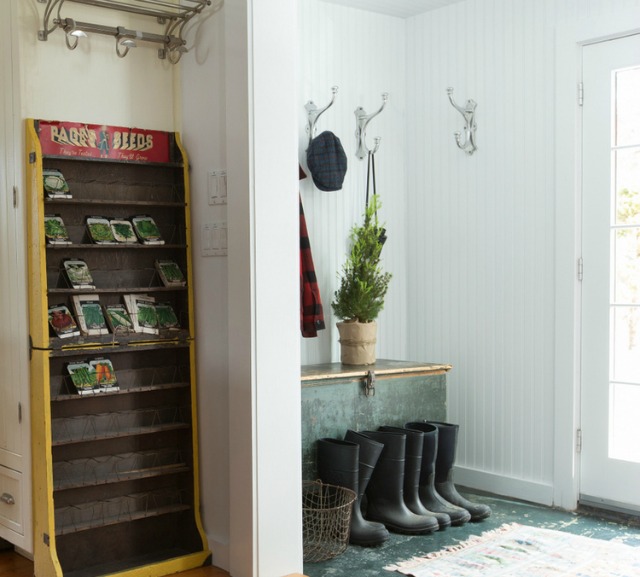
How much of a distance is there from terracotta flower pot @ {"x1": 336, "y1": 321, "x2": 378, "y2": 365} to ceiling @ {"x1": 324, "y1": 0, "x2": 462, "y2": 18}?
5.75 feet

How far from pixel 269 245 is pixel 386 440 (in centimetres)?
117

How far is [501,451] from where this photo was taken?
4477 millimetres

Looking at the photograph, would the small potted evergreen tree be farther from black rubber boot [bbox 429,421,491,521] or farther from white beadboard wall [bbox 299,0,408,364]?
black rubber boot [bbox 429,421,491,521]

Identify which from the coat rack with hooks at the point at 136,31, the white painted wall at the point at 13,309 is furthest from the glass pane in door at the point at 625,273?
the white painted wall at the point at 13,309

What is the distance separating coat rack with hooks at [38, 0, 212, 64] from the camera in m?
3.08

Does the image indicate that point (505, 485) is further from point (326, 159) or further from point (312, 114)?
point (312, 114)

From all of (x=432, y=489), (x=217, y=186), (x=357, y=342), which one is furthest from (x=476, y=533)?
(x=217, y=186)

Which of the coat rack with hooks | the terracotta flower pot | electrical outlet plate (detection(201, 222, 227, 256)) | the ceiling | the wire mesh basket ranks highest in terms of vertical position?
the ceiling

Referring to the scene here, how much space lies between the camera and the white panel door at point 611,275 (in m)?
3.94

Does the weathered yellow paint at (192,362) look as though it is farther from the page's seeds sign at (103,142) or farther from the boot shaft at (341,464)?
the boot shaft at (341,464)

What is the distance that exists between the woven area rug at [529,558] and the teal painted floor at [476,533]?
0.24 ft

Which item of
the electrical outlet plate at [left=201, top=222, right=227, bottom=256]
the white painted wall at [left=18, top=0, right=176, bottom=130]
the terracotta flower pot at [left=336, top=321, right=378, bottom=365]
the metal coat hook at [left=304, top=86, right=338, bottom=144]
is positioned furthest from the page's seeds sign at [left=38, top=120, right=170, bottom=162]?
the terracotta flower pot at [left=336, top=321, right=378, bottom=365]

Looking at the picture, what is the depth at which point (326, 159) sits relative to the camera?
14.3 feet

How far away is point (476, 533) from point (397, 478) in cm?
43
